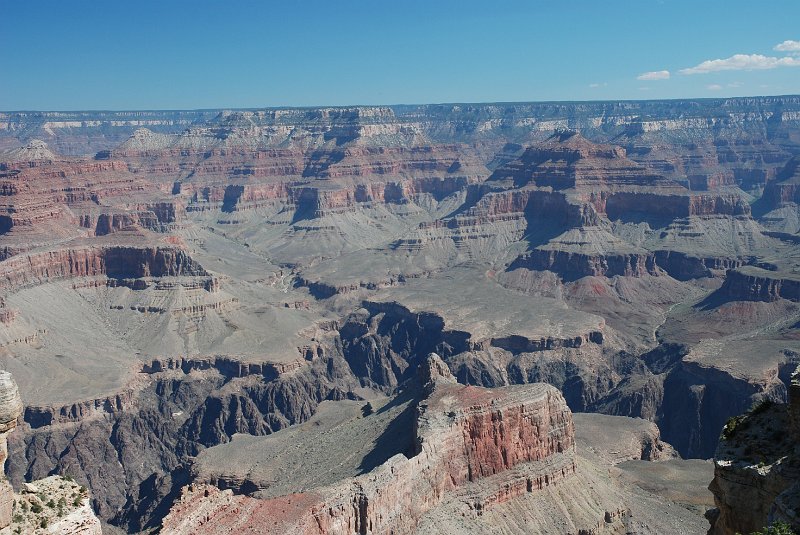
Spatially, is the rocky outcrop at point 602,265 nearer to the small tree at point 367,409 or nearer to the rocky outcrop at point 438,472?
the small tree at point 367,409

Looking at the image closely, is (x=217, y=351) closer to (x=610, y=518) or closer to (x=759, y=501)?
(x=610, y=518)

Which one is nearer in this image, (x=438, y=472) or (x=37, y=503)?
(x=37, y=503)

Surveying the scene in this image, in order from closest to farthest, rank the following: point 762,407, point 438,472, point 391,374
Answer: point 762,407
point 438,472
point 391,374

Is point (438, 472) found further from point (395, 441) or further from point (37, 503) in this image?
point (37, 503)

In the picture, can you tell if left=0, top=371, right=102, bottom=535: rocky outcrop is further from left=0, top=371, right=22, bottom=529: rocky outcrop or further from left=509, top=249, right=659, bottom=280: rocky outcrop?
left=509, top=249, right=659, bottom=280: rocky outcrop

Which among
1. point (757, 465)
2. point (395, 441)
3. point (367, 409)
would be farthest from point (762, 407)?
point (367, 409)

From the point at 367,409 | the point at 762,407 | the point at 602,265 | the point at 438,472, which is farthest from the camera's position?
the point at 602,265
